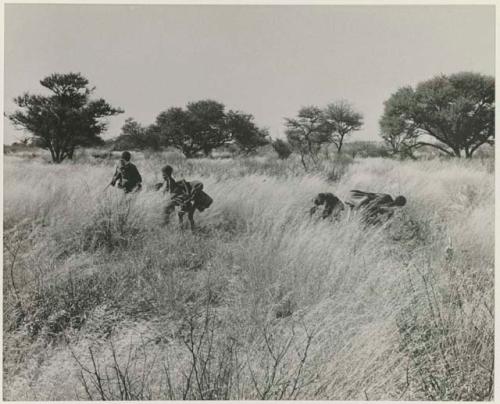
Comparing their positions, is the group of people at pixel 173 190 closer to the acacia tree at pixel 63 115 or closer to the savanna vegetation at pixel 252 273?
the savanna vegetation at pixel 252 273

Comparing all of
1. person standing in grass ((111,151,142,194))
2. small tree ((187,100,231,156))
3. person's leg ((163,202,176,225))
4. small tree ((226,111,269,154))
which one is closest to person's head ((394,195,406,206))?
small tree ((226,111,269,154))

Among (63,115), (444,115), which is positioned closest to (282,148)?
(444,115)

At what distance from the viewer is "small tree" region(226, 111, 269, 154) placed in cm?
524

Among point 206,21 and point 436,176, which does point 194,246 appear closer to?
point 206,21

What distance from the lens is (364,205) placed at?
458cm

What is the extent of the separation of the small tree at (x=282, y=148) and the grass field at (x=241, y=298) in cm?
219

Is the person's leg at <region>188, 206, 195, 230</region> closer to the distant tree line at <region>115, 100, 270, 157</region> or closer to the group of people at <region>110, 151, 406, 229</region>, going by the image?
the group of people at <region>110, 151, 406, 229</region>

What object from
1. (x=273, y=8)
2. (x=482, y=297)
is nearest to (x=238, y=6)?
(x=273, y=8)

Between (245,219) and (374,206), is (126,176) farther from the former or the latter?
(374,206)

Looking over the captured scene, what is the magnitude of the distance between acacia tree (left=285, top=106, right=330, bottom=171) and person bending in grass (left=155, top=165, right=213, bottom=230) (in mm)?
1350

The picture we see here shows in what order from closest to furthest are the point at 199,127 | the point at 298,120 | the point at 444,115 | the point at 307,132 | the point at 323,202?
the point at 323,202
the point at 298,120
the point at 444,115
the point at 307,132
the point at 199,127

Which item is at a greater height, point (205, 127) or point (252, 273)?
point (205, 127)

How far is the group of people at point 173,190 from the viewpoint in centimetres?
459

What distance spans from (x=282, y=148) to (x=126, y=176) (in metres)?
3.32
